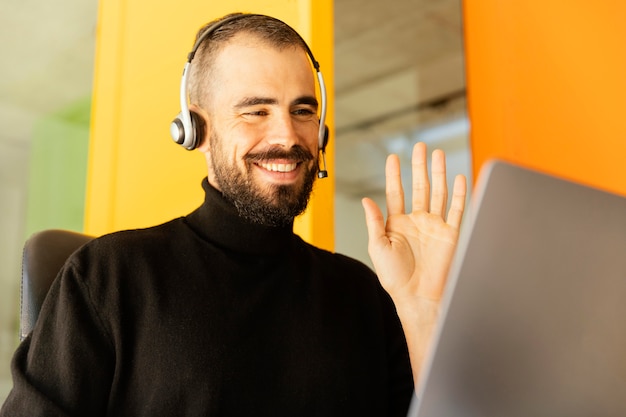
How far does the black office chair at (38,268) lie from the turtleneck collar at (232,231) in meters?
0.24

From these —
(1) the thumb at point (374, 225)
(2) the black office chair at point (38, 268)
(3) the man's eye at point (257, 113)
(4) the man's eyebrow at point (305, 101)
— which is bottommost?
(2) the black office chair at point (38, 268)

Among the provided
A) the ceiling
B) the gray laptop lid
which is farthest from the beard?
the ceiling

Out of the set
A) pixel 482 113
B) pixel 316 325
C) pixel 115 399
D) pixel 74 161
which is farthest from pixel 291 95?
pixel 74 161

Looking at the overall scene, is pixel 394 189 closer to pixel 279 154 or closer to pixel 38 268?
pixel 279 154

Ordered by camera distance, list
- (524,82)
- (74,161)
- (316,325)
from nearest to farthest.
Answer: (316,325) < (524,82) < (74,161)

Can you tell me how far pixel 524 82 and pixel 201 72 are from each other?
1.36 metres

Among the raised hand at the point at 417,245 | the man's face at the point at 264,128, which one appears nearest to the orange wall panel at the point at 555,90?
the man's face at the point at 264,128

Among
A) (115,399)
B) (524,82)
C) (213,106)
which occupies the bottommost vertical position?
(115,399)

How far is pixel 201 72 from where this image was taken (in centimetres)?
137

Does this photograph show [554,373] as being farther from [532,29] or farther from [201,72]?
[532,29]

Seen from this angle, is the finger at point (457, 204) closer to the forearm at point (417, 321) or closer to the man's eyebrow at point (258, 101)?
the forearm at point (417, 321)

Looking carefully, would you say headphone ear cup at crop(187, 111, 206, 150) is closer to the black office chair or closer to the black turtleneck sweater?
the black turtleneck sweater

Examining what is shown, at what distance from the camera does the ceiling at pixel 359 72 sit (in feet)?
10.3

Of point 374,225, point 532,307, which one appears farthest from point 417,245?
point 532,307
